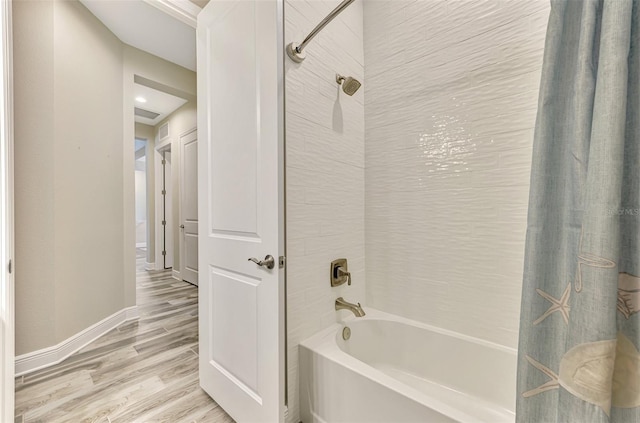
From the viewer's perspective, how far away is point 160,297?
11.1 ft

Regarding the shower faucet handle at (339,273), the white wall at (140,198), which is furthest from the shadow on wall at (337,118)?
the white wall at (140,198)

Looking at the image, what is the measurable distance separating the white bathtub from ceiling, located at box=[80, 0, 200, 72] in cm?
242

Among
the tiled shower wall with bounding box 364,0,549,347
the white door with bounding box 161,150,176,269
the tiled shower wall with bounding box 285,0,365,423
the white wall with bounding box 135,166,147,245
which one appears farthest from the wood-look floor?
the white wall with bounding box 135,166,147,245

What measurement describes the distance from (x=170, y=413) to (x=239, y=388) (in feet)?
1.49

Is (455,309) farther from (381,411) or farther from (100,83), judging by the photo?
(100,83)

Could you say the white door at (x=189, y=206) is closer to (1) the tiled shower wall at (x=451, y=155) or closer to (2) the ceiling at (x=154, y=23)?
(2) the ceiling at (x=154, y=23)

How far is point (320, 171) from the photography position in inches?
58.2

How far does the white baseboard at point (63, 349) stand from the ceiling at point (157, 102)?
2.61m

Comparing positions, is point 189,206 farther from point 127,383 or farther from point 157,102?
point 127,383

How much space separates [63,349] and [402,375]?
2.42 meters

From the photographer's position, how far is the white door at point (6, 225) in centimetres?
123

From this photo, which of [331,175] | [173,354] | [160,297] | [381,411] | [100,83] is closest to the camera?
[381,411]

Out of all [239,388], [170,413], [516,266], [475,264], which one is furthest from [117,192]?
[516,266]

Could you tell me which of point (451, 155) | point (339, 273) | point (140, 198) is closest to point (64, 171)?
point (339, 273)
